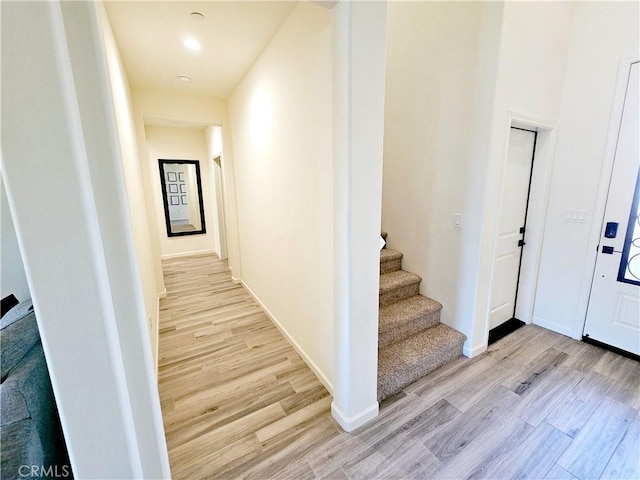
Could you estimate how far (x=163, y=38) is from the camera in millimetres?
2240

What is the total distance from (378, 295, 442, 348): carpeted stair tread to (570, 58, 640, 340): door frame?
4.43 ft

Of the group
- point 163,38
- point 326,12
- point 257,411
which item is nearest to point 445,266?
point 257,411

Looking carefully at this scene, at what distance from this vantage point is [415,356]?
2.17 metres

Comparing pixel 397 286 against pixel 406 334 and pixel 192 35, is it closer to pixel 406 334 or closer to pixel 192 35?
pixel 406 334

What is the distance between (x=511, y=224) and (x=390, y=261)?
123 centimetres

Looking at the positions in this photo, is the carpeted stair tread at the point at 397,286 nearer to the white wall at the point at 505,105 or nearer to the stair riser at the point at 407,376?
the white wall at the point at 505,105

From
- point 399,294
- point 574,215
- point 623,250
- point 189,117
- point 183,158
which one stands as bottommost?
point 399,294

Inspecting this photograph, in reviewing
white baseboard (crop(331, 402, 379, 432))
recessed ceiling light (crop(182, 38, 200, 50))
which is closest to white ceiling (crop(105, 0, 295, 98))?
recessed ceiling light (crop(182, 38, 200, 50))

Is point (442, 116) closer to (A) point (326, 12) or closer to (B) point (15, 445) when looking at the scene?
(A) point (326, 12)

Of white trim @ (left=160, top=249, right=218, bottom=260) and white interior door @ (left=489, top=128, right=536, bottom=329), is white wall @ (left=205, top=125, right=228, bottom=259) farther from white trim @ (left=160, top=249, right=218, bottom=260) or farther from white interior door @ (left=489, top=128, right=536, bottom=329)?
white interior door @ (left=489, top=128, right=536, bottom=329)

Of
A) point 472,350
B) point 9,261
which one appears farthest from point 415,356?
point 9,261

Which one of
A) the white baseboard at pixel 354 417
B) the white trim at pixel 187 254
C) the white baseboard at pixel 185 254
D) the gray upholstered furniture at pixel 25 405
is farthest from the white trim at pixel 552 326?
the white baseboard at pixel 185 254

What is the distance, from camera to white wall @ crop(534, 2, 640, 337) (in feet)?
7.34

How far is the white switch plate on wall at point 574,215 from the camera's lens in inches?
98.0
